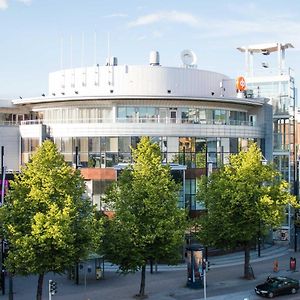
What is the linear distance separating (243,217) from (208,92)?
2302cm

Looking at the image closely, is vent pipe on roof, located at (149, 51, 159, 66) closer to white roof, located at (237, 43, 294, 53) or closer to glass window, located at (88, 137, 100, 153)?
glass window, located at (88, 137, 100, 153)

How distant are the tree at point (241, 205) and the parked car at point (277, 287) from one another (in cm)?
449

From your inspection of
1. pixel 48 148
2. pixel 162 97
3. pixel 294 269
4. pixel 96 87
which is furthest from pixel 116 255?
pixel 96 87

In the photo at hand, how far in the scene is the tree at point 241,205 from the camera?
43.5 m

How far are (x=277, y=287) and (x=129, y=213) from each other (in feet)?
40.5

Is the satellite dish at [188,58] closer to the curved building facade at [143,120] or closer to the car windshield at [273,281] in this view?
the curved building facade at [143,120]

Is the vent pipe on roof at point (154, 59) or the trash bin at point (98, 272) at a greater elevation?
the vent pipe on roof at point (154, 59)

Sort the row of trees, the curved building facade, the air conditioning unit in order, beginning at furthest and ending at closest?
the air conditioning unit < the curved building facade < the row of trees

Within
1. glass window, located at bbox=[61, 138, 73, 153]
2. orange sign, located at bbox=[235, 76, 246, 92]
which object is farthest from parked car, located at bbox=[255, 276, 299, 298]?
orange sign, located at bbox=[235, 76, 246, 92]

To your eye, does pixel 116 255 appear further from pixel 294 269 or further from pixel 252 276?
pixel 294 269

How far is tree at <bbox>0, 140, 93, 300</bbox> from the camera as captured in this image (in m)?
32.3

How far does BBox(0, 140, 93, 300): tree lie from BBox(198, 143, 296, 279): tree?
43.4ft

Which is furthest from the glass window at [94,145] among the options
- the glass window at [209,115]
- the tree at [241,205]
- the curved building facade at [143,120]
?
the tree at [241,205]

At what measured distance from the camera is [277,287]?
40.0 m
